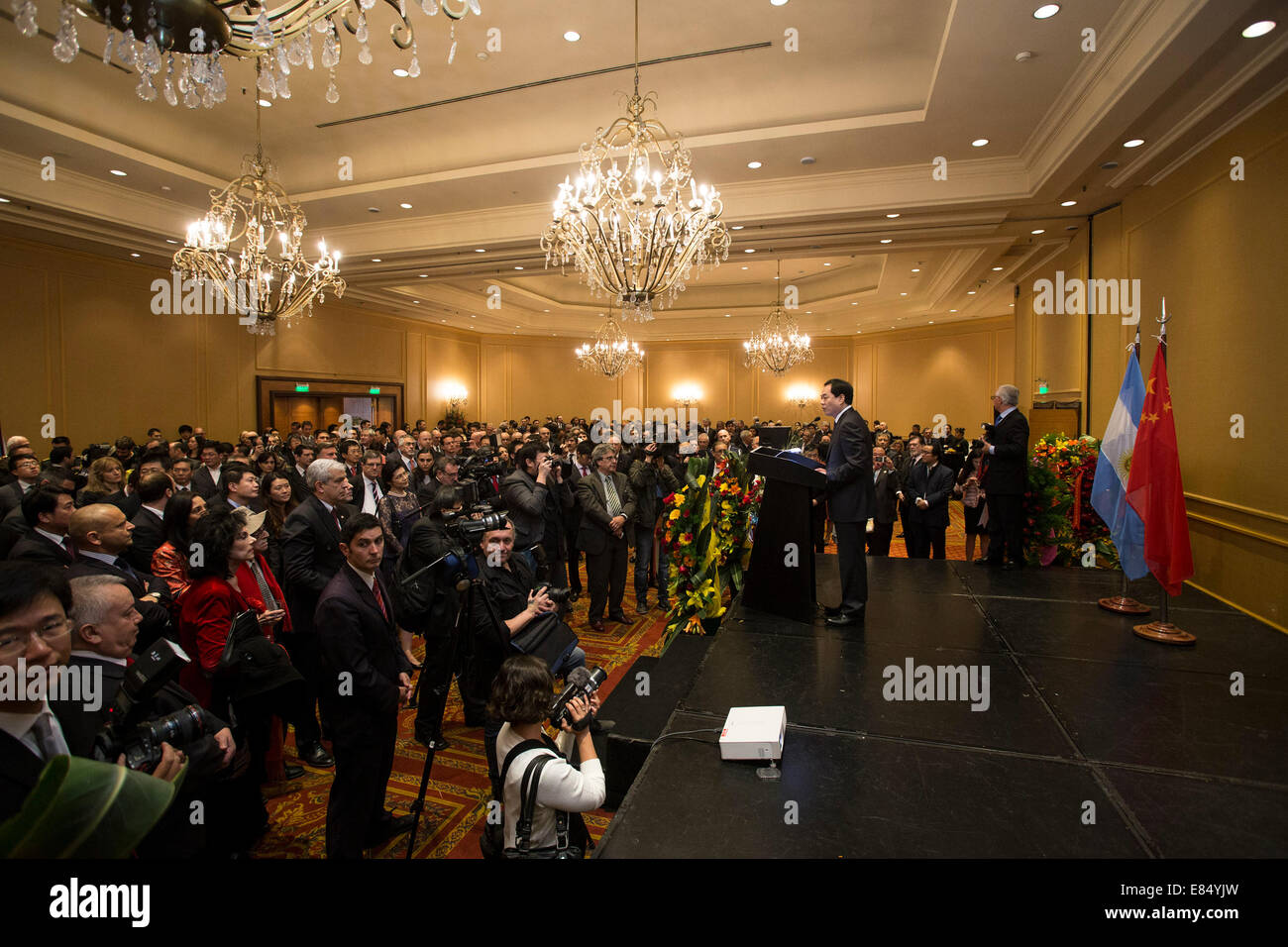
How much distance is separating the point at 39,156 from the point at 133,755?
26.9ft

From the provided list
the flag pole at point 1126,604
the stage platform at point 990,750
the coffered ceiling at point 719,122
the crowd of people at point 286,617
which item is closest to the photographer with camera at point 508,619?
the crowd of people at point 286,617

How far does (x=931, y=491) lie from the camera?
21.6 ft

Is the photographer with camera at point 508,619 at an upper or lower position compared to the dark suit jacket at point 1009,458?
lower

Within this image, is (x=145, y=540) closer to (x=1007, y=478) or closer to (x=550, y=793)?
(x=550, y=793)

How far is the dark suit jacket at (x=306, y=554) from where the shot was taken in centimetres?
345

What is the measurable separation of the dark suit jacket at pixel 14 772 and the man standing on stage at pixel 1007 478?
17.9 feet

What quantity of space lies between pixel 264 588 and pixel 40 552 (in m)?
0.91

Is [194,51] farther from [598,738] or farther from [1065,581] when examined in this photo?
[1065,581]

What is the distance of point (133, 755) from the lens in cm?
155

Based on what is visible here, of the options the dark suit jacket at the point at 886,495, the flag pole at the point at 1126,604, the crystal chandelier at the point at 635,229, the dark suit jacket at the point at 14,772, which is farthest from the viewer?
the dark suit jacket at the point at 886,495

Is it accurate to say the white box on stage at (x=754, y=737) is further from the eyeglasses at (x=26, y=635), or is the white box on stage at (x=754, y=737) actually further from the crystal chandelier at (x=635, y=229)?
the crystal chandelier at (x=635, y=229)

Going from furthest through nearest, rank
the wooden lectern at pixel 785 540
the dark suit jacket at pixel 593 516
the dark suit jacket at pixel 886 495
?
the dark suit jacket at pixel 886 495
the dark suit jacket at pixel 593 516
the wooden lectern at pixel 785 540

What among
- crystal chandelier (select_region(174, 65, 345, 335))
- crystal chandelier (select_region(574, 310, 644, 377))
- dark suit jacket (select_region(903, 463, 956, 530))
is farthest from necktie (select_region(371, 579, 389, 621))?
crystal chandelier (select_region(574, 310, 644, 377))
